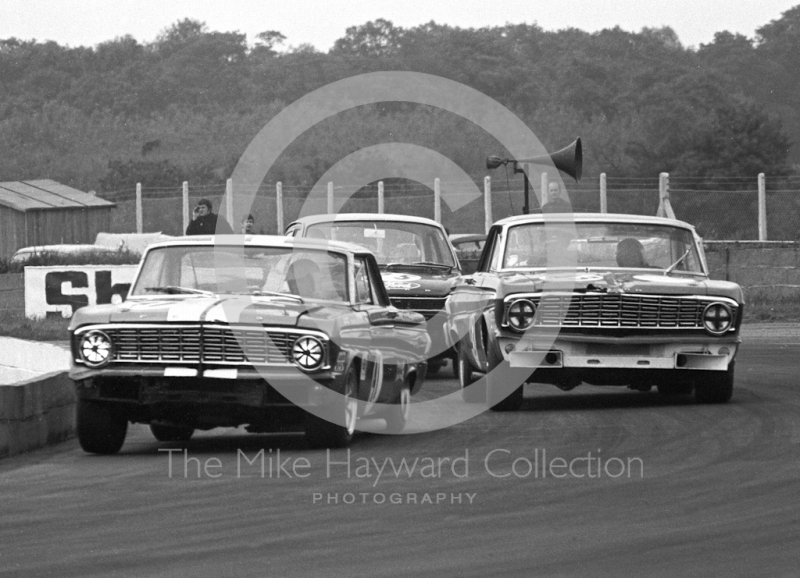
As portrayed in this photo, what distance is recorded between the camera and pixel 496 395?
1095 centimetres

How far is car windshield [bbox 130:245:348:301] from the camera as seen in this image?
30.2 feet

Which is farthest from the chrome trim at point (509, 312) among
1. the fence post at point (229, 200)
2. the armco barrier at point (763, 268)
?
the fence post at point (229, 200)

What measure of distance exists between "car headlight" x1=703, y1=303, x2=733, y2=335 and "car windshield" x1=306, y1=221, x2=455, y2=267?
4587mm

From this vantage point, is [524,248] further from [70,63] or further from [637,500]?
[70,63]

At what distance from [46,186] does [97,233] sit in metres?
3.15

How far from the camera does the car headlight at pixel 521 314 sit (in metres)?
10.7

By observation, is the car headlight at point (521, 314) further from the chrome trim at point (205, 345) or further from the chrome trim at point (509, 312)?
the chrome trim at point (205, 345)

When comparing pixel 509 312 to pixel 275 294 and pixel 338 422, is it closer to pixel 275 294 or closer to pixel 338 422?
pixel 275 294

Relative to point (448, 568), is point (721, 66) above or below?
above

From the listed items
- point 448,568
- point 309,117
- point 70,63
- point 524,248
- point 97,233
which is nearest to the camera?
point 448,568

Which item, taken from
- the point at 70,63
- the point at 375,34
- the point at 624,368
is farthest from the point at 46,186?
the point at 375,34

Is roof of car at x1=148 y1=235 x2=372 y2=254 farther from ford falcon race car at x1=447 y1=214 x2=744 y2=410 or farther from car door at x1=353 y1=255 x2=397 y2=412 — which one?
ford falcon race car at x1=447 y1=214 x2=744 y2=410

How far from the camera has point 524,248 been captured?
39.4ft

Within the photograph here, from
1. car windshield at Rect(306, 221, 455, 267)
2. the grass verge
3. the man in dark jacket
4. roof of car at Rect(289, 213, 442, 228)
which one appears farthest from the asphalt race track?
the grass verge
